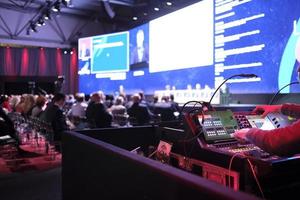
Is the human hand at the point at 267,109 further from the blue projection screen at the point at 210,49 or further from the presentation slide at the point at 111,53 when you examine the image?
the presentation slide at the point at 111,53

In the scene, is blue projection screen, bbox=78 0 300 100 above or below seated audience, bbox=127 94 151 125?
above

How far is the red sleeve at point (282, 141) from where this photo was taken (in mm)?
1227

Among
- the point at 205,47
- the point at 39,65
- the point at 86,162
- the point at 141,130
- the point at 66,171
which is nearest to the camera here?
the point at 86,162

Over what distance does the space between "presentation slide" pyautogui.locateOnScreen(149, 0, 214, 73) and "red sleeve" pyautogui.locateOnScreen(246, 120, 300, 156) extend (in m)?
5.09

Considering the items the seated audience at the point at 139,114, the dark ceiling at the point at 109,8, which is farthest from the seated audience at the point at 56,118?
the dark ceiling at the point at 109,8

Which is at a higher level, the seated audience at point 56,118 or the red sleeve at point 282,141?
the red sleeve at point 282,141

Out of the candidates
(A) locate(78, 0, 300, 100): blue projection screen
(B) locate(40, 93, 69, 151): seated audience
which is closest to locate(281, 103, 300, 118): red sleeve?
(A) locate(78, 0, 300, 100): blue projection screen

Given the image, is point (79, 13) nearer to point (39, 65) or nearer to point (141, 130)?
point (39, 65)

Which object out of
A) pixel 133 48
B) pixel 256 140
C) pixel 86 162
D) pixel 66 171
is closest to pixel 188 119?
pixel 256 140

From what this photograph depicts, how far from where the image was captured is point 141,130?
208cm

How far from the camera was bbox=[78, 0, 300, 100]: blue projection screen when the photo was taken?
16.0 feet

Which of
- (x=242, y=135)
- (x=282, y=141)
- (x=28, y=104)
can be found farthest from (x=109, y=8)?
(x=282, y=141)

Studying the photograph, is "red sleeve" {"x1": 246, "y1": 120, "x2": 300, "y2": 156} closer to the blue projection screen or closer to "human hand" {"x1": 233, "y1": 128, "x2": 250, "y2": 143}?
"human hand" {"x1": 233, "y1": 128, "x2": 250, "y2": 143}

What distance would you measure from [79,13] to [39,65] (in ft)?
8.62
